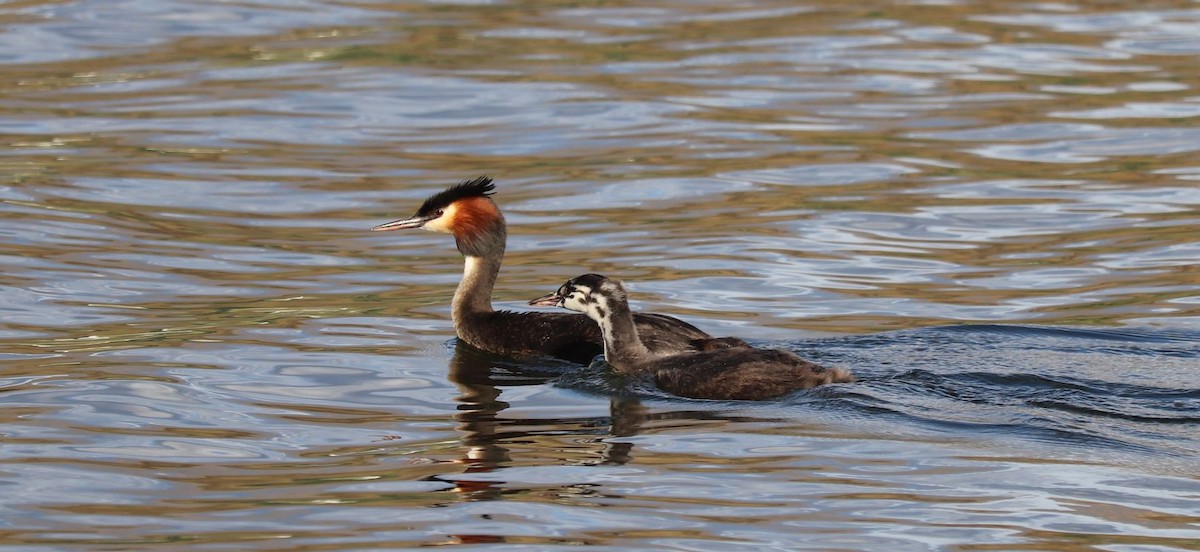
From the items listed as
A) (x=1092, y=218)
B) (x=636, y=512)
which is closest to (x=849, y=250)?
(x=1092, y=218)

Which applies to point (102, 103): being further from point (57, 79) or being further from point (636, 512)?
point (636, 512)

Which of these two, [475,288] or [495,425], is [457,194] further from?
[495,425]

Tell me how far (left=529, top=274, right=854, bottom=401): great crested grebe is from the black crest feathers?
1.49 m

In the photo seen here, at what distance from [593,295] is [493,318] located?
3.90 feet

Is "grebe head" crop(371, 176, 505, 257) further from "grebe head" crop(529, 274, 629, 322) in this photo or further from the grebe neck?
"grebe head" crop(529, 274, 629, 322)

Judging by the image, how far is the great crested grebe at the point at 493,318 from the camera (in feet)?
34.4

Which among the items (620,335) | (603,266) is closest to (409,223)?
(603,266)

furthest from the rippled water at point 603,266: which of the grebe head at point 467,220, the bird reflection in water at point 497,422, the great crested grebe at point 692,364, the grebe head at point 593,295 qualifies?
the grebe head at point 467,220

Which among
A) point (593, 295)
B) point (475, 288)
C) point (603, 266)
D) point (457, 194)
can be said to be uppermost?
point (457, 194)

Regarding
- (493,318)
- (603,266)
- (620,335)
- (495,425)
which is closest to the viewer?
(495,425)

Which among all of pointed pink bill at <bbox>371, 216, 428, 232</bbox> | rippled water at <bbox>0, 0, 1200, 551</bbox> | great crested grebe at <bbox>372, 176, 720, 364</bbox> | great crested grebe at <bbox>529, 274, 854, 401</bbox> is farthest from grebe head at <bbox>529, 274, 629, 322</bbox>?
pointed pink bill at <bbox>371, 216, 428, 232</bbox>

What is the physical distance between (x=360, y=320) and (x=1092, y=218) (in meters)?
5.62

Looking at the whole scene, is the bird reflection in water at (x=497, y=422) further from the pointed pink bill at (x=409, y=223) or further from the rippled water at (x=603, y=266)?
the pointed pink bill at (x=409, y=223)

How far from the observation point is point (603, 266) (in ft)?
42.9
